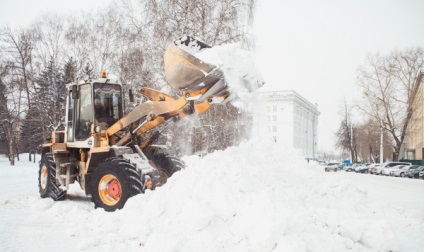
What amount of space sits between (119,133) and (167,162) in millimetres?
1326

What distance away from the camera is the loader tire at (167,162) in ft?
28.3

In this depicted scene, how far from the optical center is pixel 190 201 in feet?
17.3

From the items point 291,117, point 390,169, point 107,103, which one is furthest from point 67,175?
point 291,117

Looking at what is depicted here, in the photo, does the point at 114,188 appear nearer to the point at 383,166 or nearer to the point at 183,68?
the point at 183,68

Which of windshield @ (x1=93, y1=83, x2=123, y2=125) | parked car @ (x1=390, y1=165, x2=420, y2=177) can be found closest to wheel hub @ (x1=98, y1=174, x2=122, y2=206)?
windshield @ (x1=93, y1=83, x2=123, y2=125)

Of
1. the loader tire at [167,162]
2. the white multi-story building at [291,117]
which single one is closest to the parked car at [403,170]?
the loader tire at [167,162]

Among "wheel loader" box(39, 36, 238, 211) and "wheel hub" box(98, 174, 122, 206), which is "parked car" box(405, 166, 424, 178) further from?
"wheel hub" box(98, 174, 122, 206)

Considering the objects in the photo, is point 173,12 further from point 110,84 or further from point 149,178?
point 149,178

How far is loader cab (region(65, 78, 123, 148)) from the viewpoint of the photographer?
821cm

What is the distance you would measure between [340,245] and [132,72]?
16633 millimetres

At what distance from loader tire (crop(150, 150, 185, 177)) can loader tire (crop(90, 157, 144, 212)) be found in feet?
5.74

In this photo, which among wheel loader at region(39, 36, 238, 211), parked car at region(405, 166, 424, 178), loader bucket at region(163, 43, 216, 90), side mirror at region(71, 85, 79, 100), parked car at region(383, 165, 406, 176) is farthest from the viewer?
parked car at region(383, 165, 406, 176)

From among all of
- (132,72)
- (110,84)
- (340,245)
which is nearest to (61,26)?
(132,72)

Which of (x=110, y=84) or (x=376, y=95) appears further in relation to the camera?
(x=376, y=95)
